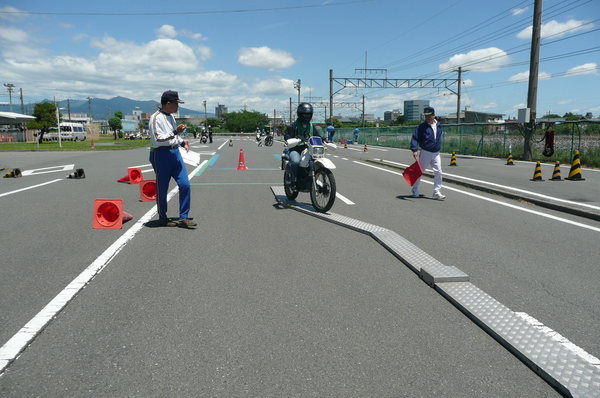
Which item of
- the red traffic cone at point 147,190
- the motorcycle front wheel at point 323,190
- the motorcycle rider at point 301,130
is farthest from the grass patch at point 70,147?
the motorcycle front wheel at point 323,190

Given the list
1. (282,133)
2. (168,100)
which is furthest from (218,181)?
(168,100)

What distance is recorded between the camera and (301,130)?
8.12 m

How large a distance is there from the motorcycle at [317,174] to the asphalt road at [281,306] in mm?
510

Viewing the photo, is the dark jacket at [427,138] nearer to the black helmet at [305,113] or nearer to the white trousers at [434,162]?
the white trousers at [434,162]

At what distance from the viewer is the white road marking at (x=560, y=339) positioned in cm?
279

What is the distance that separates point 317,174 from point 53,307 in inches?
196

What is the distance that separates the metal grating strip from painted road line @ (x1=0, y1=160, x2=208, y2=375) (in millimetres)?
3140

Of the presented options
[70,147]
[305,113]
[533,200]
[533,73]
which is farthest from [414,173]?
[70,147]

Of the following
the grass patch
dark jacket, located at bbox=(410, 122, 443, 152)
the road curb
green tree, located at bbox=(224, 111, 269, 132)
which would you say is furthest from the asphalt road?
green tree, located at bbox=(224, 111, 269, 132)

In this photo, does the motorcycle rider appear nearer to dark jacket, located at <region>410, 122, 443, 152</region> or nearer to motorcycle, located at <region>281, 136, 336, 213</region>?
motorcycle, located at <region>281, 136, 336, 213</region>

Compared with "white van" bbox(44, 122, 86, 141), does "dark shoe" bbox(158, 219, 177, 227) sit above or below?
below

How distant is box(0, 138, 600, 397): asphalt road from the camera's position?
2.61 meters

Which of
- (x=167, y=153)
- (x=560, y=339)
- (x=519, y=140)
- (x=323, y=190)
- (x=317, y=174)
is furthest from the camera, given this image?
(x=519, y=140)

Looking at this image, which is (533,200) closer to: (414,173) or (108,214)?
(414,173)
